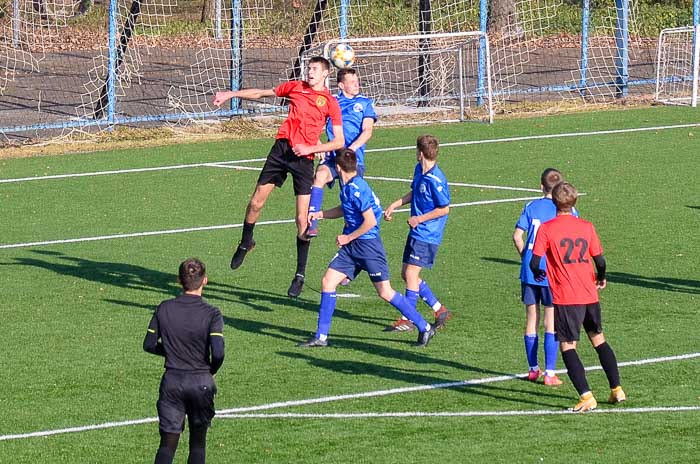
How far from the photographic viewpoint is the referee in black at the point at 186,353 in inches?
311

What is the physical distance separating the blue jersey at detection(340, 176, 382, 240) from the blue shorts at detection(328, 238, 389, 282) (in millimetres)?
72

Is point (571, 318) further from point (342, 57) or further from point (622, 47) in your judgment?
point (622, 47)

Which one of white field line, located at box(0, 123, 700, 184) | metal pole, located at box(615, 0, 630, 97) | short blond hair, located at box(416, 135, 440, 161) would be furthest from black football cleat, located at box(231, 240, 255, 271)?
metal pole, located at box(615, 0, 630, 97)

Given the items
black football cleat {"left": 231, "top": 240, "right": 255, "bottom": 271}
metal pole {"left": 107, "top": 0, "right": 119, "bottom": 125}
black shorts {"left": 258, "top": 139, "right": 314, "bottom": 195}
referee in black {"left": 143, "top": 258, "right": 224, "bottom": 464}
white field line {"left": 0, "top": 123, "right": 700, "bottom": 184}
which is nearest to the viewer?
referee in black {"left": 143, "top": 258, "right": 224, "bottom": 464}

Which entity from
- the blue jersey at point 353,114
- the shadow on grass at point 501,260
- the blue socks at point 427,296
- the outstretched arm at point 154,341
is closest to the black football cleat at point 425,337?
the blue socks at point 427,296

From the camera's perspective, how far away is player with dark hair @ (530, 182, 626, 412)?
31.4 feet

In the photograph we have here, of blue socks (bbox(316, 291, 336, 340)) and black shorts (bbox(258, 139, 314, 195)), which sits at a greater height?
black shorts (bbox(258, 139, 314, 195))

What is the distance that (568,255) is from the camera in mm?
9562

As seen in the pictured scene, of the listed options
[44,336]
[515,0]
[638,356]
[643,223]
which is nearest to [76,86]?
[515,0]

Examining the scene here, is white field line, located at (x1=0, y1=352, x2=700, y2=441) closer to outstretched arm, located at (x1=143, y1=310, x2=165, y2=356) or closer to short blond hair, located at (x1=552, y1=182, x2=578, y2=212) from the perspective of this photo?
short blond hair, located at (x1=552, y1=182, x2=578, y2=212)

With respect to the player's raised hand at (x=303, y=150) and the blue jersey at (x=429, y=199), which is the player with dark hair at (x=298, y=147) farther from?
the blue jersey at (x=429, y=199)

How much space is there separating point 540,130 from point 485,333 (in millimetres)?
13914

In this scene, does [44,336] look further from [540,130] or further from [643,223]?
[540,130]

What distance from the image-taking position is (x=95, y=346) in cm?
1198
